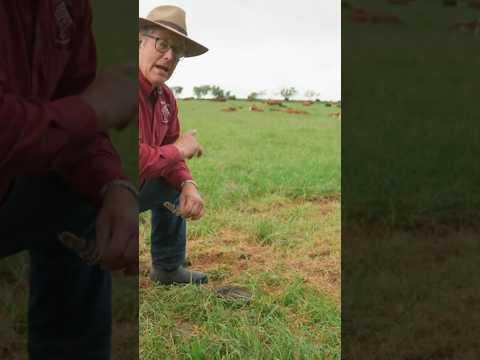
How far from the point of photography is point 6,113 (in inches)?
36.4

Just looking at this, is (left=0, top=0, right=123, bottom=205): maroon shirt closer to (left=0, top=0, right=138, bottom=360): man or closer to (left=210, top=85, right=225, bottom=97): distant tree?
(left=0, top=0, right=138, bottom=360): man

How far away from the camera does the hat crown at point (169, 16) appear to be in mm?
1457

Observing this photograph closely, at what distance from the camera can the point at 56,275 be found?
49.3 inches

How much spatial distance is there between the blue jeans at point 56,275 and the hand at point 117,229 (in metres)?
0.05

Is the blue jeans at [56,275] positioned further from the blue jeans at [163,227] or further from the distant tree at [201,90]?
the distant tree at [201,90]

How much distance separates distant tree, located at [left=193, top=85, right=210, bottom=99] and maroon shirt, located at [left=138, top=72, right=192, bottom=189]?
67 millimetres

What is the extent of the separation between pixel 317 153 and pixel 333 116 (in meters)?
0.13
